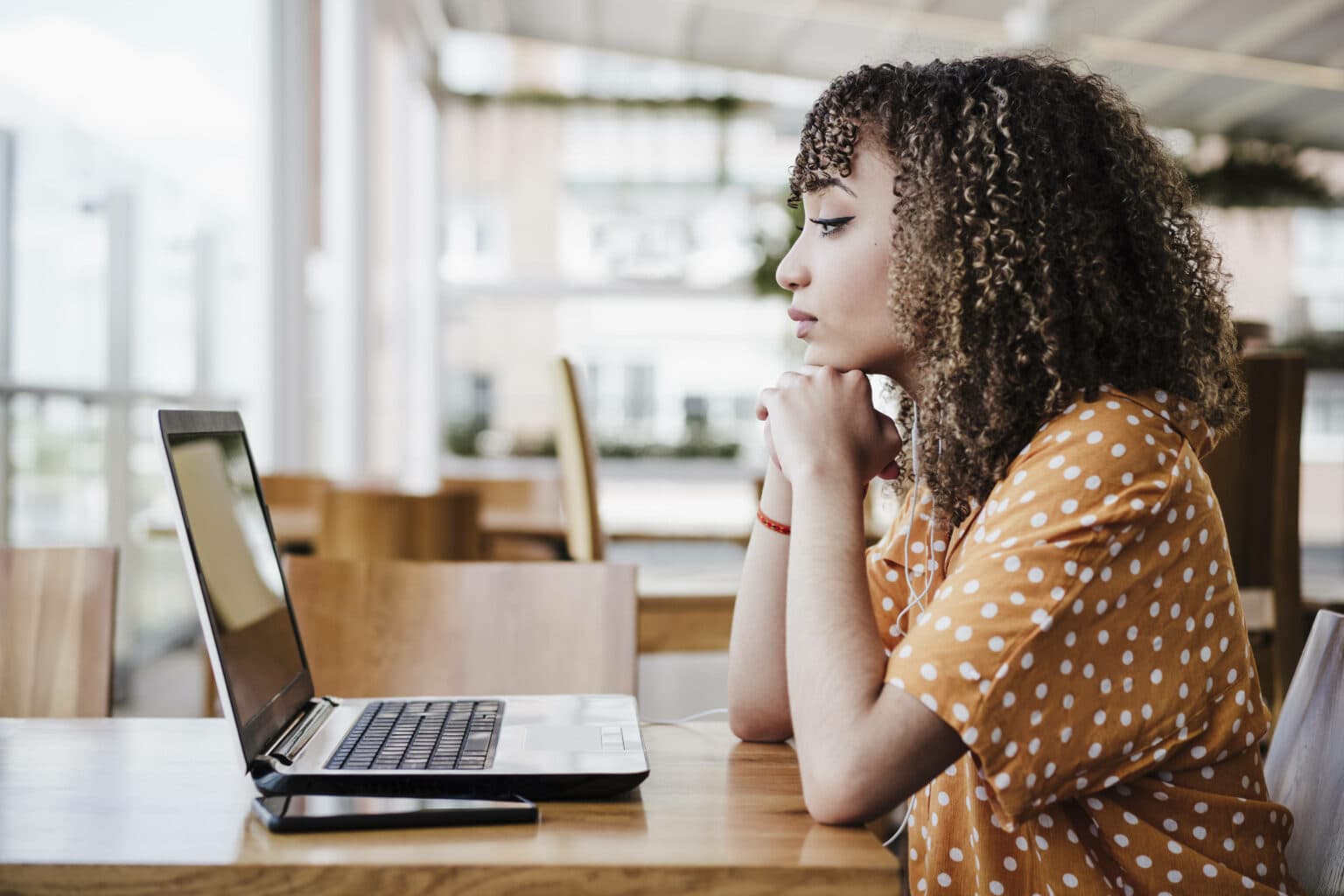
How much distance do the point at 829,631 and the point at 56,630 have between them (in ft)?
3.48

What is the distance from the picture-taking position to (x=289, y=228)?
4.70 metres

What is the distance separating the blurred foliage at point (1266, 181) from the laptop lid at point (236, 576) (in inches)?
286

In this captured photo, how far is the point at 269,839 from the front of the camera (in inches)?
30.9

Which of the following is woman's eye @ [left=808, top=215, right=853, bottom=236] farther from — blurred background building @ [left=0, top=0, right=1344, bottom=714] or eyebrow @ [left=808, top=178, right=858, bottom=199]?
blurred background building @ [left=0, top=0, right=1344, bottom=714]

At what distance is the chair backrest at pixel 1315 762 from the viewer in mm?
1006

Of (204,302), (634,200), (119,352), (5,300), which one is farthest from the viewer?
(634,200)

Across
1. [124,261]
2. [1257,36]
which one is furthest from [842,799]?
[1257,36]

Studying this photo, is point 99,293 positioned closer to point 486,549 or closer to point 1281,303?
point 486,549

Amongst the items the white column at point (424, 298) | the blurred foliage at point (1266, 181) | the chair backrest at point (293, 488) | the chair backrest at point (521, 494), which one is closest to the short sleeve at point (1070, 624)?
the chair backrest at point (293, 488)

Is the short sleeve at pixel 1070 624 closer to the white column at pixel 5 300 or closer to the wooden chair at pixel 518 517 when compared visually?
the wooden chair at pixel 518 517

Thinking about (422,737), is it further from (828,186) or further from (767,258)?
(767,258)

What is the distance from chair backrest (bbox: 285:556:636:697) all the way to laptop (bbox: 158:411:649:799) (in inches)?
11.5

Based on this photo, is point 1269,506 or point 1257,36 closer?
point 1269,506

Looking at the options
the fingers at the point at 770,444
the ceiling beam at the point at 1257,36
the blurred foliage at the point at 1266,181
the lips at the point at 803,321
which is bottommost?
the fingers at the point at 770,444
